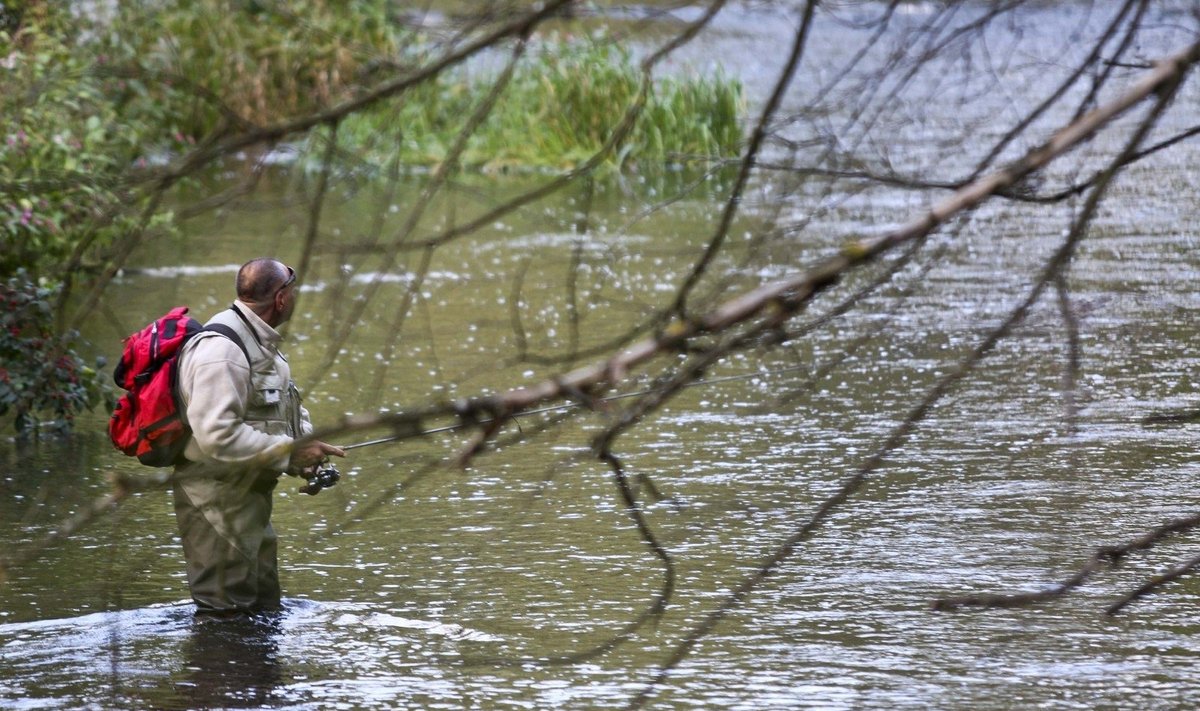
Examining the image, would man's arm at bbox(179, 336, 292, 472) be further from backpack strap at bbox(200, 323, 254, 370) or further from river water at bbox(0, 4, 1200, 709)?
river water at bbox(0, 4, 1200, 709)

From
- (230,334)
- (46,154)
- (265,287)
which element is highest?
(46,154)

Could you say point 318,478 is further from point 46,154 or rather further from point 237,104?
point 237,104

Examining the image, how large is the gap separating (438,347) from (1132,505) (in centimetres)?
472

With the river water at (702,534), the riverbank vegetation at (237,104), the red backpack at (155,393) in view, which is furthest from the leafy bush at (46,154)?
the red backpack at (155,393)

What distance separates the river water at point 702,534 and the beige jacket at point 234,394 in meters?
0.30

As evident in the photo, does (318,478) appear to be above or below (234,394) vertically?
below

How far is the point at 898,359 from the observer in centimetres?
924

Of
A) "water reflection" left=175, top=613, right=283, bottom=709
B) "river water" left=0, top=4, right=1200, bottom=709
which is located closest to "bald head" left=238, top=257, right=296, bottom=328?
"river water" left=0, top=4, right=1200, bottom=709

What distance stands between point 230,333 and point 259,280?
207 millimetres

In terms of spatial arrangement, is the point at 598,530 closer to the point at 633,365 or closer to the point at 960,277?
the point at 633,365

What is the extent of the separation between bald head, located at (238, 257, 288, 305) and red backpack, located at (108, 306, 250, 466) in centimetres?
15

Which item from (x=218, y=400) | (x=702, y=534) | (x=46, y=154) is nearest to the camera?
(x=218, y=400)

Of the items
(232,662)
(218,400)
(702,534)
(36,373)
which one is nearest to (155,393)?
(218,400)

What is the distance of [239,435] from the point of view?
199 inches
